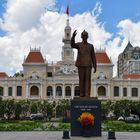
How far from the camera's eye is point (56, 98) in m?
105

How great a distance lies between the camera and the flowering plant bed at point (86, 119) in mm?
23834

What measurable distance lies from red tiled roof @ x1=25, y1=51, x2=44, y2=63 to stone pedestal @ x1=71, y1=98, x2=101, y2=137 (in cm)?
8509

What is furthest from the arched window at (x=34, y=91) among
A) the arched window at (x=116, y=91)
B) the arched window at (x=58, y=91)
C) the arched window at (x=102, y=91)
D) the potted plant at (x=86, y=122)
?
the potted plant at (x=86, y=122)

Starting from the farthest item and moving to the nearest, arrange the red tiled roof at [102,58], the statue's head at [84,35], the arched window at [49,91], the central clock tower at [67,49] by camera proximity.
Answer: the central clock tower at [67,49] → the red tiled roof at [102,58] → the arched window at [49,91] → the statue's head at [84,35]

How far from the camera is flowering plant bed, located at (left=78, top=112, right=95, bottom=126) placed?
23834mm

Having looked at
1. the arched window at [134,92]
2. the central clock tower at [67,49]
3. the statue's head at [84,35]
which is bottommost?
the arched window at [134,92]

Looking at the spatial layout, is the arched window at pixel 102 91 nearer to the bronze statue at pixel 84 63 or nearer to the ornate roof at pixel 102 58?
the ornate roof at pixel 102 58

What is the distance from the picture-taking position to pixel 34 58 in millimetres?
109750

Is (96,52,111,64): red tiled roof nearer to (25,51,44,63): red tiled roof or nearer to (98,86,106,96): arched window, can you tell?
(98,86,106,96): arched window

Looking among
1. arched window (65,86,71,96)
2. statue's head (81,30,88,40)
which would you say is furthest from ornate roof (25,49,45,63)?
statue's head (81,30,88,40)

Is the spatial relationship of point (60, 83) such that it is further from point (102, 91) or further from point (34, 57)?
point (102, 91)

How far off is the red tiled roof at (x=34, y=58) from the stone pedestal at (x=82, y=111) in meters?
85.1

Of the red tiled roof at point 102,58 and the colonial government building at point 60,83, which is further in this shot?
the red tiled roof at point 102,58

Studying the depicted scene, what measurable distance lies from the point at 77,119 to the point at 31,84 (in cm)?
8138
